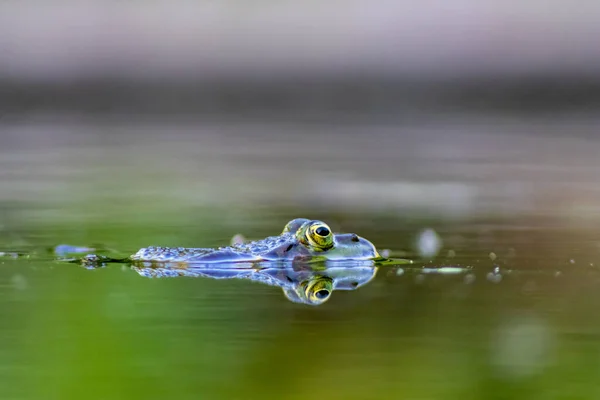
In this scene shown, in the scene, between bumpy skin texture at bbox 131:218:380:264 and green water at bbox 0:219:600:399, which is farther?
bumpy skin texture at bbox 131:218:380:264

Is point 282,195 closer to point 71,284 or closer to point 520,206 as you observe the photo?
point 520,206

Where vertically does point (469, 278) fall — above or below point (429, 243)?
below

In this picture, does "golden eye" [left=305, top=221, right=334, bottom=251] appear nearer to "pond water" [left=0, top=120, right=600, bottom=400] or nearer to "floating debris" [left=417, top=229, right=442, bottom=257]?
"pond water" [left=0, top=120, right=600, bottom=400]

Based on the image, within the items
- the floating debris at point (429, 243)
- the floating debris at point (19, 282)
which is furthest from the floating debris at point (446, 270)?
the floating debris at point (19, 282)

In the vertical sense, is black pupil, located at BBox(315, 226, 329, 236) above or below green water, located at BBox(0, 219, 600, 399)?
above

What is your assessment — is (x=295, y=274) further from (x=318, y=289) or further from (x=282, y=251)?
(x=318, y=289)

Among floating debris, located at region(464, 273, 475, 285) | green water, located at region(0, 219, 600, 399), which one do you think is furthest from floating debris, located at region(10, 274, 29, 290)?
floating debris, located at region(464, 273, 475, 285)

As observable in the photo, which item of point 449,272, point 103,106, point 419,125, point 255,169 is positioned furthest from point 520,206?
point 103,106

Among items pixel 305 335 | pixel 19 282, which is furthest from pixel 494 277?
pixel 19 282
